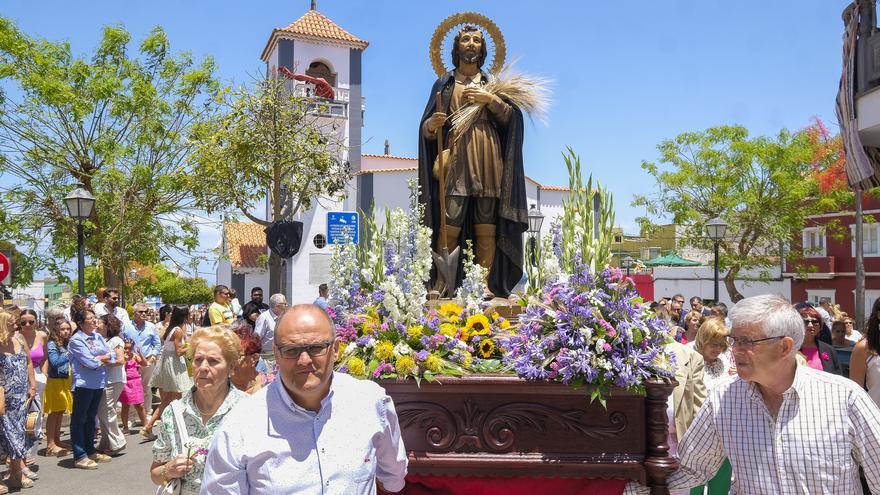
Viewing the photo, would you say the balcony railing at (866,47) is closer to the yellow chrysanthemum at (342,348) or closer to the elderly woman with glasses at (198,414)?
the yellow chrysanthemum at (342,348)

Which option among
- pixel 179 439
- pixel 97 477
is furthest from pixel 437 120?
pixel 97 477

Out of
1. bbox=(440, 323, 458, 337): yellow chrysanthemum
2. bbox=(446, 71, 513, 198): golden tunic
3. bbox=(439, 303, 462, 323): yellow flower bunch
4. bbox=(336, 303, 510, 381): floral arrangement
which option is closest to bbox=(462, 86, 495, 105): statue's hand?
bbox=(446, 71, 513, 198): golden tunic

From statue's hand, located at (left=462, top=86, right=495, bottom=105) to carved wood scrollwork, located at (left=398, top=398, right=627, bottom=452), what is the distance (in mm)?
3001

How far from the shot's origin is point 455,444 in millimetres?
3785

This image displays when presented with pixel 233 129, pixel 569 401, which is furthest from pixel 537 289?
pixel 233 129

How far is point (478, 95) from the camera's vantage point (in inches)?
242

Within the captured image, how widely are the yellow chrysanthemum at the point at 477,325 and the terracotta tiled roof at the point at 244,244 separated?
3381 cm

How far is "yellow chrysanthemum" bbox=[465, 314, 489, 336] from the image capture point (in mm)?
4277

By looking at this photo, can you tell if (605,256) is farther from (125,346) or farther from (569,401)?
(125,346)

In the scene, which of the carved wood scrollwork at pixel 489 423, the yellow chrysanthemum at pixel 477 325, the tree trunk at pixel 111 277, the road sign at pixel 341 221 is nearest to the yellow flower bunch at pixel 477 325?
the yellow chrysanthemum at pixel 477 325

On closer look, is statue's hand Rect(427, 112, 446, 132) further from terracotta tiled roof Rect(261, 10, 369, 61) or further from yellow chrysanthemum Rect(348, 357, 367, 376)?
terracotta tiled roof Rect(261, 10, 369, 61)

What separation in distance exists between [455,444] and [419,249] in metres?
1.45

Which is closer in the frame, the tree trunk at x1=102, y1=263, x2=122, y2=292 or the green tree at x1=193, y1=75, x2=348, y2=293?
the green tree at x1=193, y1=75, x2=348, y2=293

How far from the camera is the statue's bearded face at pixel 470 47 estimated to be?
651 centimetres
